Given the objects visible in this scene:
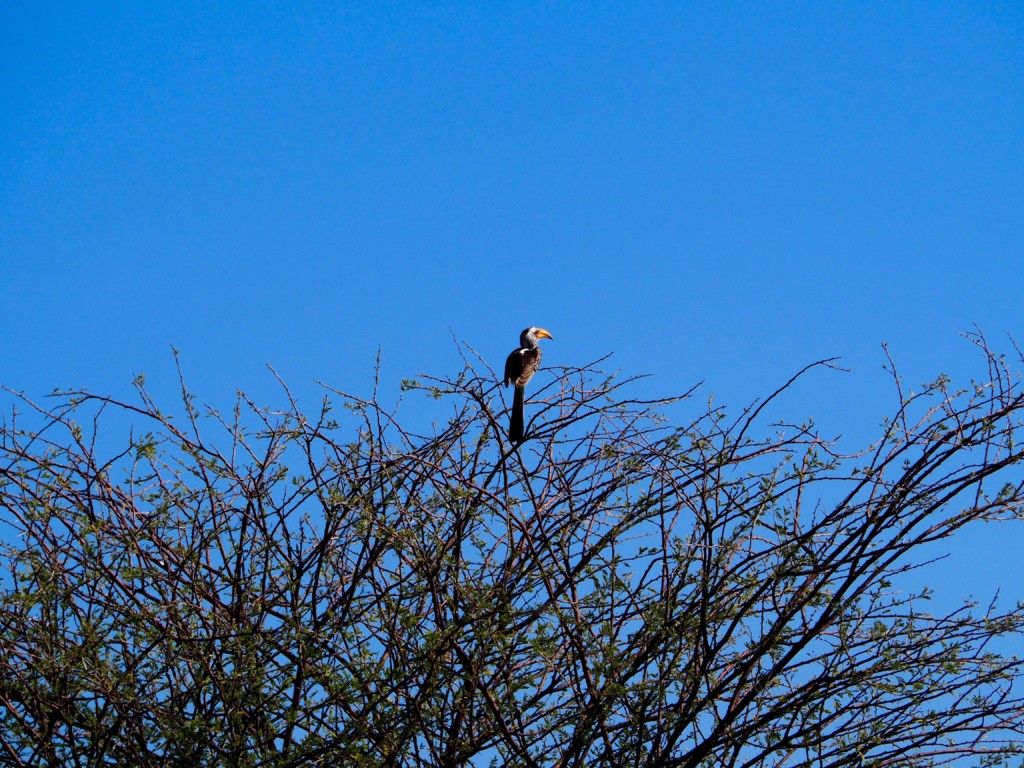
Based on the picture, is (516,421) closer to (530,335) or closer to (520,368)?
(520,368)

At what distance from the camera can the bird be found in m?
5.19

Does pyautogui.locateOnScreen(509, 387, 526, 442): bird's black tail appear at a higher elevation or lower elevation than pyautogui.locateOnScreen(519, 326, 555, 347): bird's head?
lower

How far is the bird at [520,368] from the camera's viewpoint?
519cm

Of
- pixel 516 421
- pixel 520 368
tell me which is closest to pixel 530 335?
pixel 520 368

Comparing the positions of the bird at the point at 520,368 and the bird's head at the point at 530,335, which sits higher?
the bird's head at the point at 530,335

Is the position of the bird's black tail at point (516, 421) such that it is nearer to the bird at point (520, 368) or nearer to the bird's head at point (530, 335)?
the bird at point (520, 368)

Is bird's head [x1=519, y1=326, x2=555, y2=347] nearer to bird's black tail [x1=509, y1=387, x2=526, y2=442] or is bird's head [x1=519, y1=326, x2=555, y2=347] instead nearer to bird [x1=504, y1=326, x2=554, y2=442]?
bird [x1=504, y1=326, x2=554, y2=442]

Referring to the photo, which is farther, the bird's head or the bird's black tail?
the bird's head

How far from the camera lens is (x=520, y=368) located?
253 inches

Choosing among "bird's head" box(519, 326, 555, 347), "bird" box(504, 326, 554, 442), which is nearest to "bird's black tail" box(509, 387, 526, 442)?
"bird" box(504, 326, 554, 442)

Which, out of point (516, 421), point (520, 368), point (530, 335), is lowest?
Answer: point (516, 421)

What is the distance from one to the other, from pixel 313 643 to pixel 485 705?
0.64m

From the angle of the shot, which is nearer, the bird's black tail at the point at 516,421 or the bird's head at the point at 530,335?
the bird's black tail at the point at 516,421

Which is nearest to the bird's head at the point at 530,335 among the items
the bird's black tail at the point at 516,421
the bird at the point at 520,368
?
the bird at the point at 520,368
